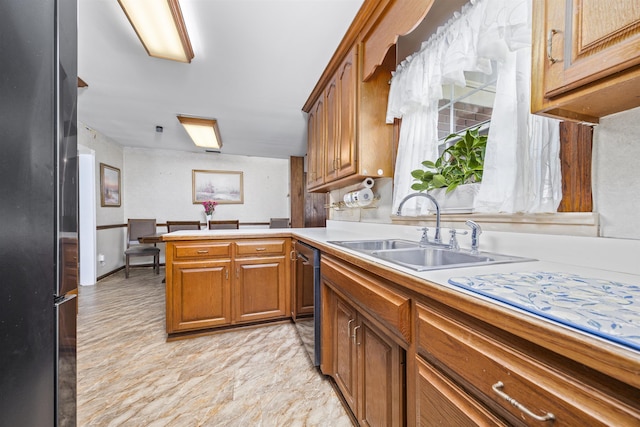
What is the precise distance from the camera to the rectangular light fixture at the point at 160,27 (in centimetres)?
147

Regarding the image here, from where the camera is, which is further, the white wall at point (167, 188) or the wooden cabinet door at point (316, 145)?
the white wall at point (167, 188)

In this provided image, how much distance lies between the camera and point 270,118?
3379mm

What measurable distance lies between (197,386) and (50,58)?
1.73 meters

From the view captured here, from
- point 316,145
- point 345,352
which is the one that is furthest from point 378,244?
point 316,145

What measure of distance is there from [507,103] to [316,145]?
193 cm

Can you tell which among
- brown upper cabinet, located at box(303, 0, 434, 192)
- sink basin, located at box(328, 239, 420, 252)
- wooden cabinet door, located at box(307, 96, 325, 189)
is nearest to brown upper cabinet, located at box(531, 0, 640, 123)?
brown upper cabinet, located at box(303, 0, 434, 192)

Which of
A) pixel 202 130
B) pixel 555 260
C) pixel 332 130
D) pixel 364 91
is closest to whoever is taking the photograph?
pixel 555 260

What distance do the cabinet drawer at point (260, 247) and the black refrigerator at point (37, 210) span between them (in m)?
1.65

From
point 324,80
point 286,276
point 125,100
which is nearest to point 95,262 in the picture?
point 125,100

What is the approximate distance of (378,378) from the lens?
988mm

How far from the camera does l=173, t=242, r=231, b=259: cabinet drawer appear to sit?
7.07 feet

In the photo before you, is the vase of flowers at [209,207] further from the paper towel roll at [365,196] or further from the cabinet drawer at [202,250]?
the paper towel roll at [365,196]

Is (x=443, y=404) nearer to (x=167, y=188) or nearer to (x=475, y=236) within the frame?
(x=475, y=236)

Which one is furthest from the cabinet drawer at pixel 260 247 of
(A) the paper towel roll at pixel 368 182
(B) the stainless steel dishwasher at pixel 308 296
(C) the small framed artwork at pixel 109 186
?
(C) the small framed artwork at pixel 109 186
